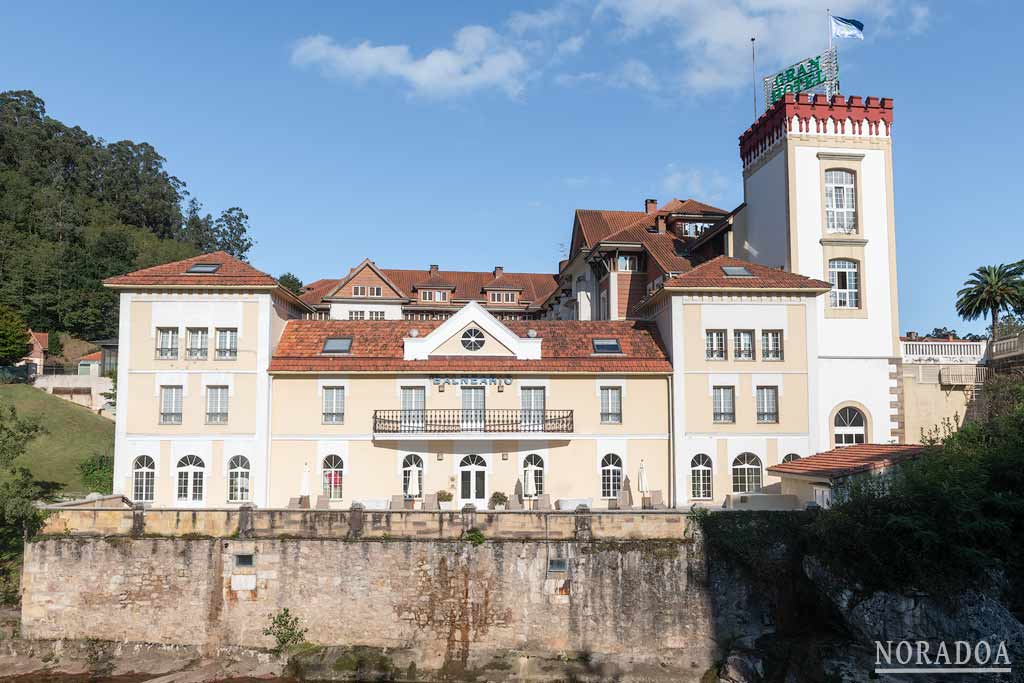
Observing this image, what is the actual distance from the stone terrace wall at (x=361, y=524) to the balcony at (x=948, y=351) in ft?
54.3

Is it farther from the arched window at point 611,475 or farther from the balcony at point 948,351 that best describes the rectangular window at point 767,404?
the balcony at point 948,351

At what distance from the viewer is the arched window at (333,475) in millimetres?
28906

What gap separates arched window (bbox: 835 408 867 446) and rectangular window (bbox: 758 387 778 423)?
3.51 m

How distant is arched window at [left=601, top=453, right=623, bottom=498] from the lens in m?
29.5

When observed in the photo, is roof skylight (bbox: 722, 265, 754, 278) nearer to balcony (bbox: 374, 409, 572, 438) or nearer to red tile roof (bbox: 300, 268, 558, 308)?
balcony (bbox: 374, 409, 572, 438)

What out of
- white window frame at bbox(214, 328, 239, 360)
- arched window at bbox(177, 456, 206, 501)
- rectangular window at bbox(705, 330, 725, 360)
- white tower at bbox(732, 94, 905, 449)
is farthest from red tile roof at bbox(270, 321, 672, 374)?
white tower at bbox(732, 94, 905, 449)

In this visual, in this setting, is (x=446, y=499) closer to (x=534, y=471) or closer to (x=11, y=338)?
(x=534, y=471)

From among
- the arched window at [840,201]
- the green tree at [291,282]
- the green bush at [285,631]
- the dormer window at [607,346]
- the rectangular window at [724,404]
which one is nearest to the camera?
the green bush at [285,631]

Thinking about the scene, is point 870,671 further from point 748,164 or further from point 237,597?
point 748,164

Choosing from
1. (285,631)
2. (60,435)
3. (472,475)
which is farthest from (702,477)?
(60,435)

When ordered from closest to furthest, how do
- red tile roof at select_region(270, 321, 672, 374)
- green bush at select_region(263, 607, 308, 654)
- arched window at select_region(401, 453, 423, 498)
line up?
green bush at select_region(263, 607, 308, 654) < arched window at select_region(401, 453, 423, 498) < red tile roof at select_region(270, 321, 672, 374)

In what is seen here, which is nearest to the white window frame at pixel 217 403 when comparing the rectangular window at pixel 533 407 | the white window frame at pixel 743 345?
the rectangular window at pixel 533 407

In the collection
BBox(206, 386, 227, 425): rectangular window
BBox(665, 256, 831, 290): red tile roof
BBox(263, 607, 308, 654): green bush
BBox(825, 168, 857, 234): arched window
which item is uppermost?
BBox(825, 168, 857, 234): arched window

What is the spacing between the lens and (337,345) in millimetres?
30734
